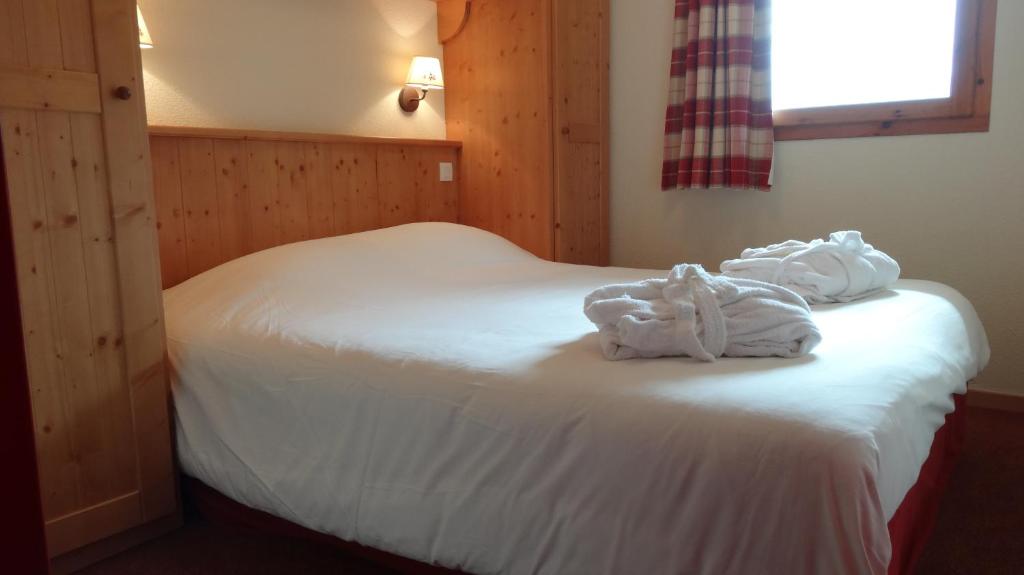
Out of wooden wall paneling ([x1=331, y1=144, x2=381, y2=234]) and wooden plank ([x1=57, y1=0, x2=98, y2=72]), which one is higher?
wooden plank ([x1=57, y1=0, x2=98, y2=72])

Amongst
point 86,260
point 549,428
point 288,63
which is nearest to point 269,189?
point 288,63

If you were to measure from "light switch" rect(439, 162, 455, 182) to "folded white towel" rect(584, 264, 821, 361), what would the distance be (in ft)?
7.31

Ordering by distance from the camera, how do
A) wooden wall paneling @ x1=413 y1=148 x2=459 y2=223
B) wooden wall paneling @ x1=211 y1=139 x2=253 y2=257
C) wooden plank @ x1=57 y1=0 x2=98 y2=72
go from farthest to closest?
wooden wall paneling @ x1=413 y1=148 x2=459 y2=223, wooden wall paneling @ x1=211 y1=139 x2=253 y2=257, wooden plank @ x1=57 y1=0 x2=98 y2=72

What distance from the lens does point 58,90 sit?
171cm

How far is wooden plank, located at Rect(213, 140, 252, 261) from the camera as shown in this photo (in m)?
2.69

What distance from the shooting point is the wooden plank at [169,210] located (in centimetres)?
251

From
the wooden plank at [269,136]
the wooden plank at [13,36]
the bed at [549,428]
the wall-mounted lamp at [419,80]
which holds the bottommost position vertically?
the bed at [549,428]

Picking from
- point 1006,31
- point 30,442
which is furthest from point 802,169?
point 30,442

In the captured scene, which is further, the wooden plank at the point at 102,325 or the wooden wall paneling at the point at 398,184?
the wooden wall paneling at the point at 398,184

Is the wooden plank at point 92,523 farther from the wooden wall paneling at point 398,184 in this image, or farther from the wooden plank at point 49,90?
the wooden wall paneling at point 398,184

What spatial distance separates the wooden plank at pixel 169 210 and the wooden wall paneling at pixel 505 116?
1486 millimetres

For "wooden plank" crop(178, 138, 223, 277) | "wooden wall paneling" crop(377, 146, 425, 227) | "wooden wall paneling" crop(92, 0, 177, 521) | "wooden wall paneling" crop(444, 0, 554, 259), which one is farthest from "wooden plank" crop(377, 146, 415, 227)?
"wooden wall paneling" crop(92, 0, 177, 521)

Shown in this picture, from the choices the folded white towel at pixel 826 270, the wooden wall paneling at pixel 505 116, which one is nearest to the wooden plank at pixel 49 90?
the folded white towel at pixel 826 270

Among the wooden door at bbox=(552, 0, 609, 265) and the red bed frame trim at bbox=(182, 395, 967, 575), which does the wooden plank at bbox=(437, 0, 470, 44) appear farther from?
the red bed frame trim at bbox=(182, 395, 967, 575)
